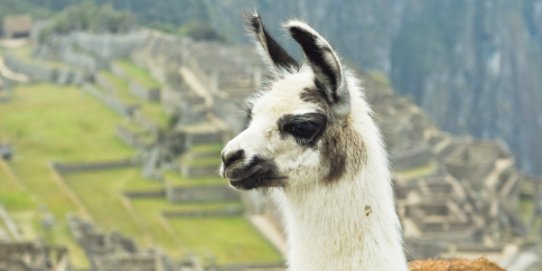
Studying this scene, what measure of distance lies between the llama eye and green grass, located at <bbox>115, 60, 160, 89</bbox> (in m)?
46.4

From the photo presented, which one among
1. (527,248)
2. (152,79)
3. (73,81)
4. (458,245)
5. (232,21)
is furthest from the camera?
(232,21)

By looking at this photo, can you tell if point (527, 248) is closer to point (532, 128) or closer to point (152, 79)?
point (152, 79)

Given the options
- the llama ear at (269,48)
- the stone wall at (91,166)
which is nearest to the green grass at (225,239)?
the stone wall at (91,166)

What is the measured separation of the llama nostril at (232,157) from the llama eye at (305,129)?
0.21 meters

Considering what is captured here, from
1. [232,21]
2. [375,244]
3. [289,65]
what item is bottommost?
[232,21]

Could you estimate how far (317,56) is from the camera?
4.70 metres

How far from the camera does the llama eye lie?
4840 mm

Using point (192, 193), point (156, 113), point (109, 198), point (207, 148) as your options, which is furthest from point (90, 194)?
point (156, 113)

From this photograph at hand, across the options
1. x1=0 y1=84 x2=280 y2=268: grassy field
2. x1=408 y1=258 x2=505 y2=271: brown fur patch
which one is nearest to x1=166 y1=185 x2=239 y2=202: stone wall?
x1=0 y1=84 x2=280 y2=268: grassy field

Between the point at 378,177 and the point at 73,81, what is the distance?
5404 cm

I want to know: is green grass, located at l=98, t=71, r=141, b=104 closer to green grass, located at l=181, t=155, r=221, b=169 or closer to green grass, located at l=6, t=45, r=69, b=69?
green grass, located at l=6, t=45, r=69, b=69

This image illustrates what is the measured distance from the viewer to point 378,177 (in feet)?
16.1

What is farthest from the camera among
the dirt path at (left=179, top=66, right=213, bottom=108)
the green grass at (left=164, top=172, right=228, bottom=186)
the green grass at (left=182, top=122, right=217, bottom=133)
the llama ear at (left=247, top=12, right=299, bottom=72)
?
the dirt path at (left=179, top=66, right=213, bottom=108)

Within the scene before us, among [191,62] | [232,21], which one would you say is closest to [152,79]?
[191,62]
